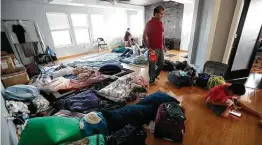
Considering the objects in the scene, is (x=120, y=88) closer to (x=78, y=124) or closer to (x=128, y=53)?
(x=78, y=124)

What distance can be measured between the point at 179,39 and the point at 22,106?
20.9 feet

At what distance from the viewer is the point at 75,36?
6031 mm

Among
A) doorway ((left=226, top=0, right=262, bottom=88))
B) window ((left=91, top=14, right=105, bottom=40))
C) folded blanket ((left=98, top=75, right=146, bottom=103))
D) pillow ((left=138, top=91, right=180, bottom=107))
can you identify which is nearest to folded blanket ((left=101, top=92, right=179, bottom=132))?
pillow ((left=138, top=91, right=180, bottom=107))

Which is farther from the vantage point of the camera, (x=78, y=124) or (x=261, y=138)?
(x=261, y=138)

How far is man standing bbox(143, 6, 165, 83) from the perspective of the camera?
240cm

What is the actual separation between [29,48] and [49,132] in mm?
4327

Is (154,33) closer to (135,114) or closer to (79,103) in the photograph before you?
(135,114)

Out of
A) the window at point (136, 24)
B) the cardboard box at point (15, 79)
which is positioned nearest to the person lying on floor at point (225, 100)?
the cardboard box at point (15, 79)

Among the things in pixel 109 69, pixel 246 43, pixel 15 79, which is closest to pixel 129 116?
pixel 109 69

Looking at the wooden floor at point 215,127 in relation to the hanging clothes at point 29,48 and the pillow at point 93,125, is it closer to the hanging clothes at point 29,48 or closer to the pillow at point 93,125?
the pillow at point 93,125

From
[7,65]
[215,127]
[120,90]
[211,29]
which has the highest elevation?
[211,29]

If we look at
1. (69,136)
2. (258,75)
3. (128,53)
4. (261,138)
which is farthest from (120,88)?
(258,75)

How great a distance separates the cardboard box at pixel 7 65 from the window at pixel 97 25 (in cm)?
440

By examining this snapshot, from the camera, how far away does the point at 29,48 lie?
425 cm
